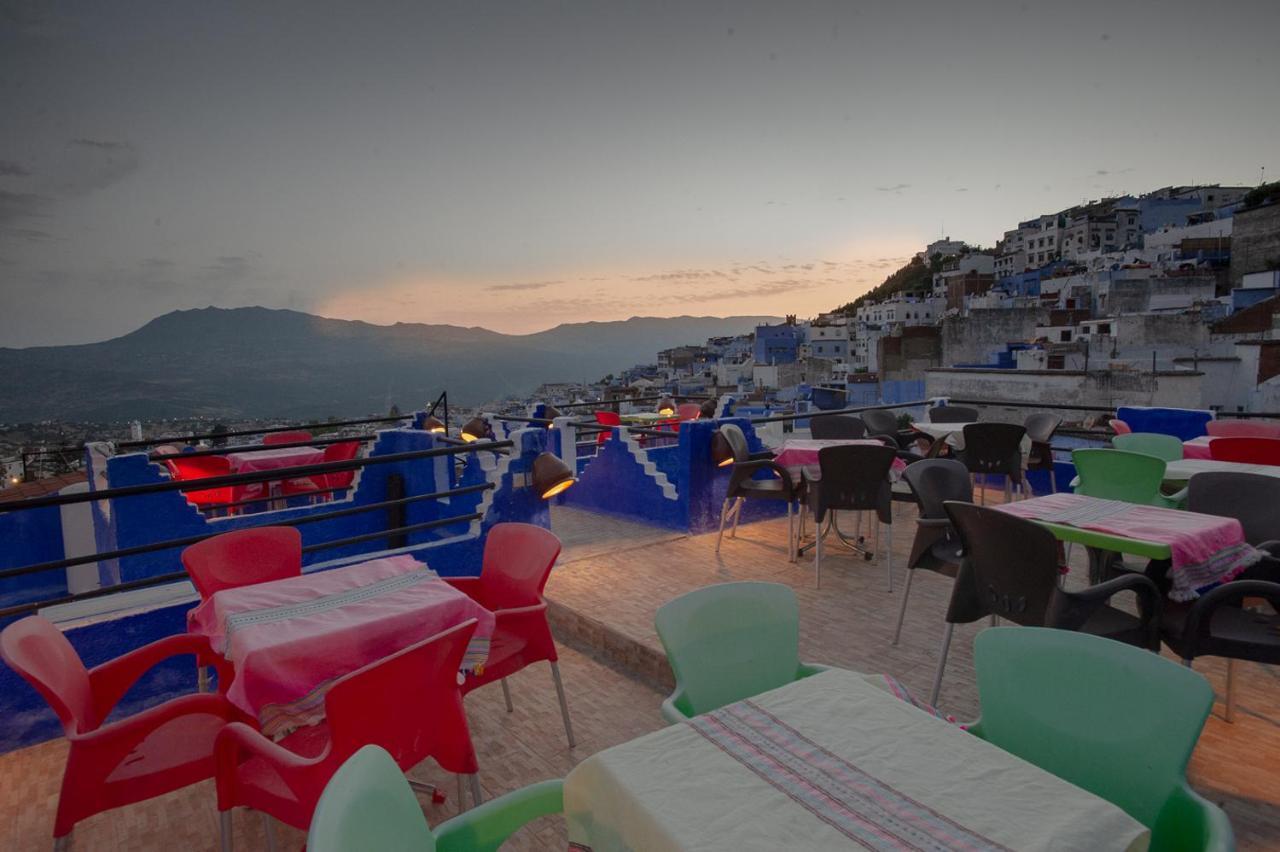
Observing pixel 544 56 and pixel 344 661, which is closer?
pixel 344 661

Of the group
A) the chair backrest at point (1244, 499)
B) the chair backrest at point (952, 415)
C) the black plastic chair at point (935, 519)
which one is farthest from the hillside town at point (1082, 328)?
the black plastic chair at point (935, 519)

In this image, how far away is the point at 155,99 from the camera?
510 inches

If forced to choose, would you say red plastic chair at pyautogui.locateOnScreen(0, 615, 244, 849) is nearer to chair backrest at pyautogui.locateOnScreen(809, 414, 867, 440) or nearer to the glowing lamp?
chair backrest at pyautogui.locateOnScreen(809, 414, 867, 440)

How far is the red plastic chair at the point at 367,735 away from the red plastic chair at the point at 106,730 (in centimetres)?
19

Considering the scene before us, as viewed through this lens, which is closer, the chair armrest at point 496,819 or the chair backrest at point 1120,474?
the chair armrest at point 496,819

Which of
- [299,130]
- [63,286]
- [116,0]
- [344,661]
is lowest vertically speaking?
[344,661]

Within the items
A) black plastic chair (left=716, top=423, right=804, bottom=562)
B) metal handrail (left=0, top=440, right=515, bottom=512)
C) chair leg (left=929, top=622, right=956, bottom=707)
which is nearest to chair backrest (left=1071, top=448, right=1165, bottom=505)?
chair leg (left=929, top=622, right=956, bottom=707)

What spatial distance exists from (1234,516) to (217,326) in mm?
45515

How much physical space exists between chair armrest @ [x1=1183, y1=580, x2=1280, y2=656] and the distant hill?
912 cm

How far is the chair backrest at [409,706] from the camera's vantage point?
177 cm

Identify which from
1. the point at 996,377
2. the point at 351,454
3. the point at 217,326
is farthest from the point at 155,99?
the point at 217,326

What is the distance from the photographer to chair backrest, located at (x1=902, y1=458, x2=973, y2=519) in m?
3.55

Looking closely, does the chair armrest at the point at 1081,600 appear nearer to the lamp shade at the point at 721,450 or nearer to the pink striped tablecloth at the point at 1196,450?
the pink striped tablecloth at the point at 1196,450

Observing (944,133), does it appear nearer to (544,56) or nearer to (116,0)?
(544,56)
